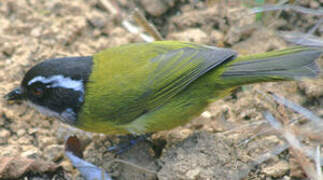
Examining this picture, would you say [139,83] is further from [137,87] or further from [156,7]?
[156,7]

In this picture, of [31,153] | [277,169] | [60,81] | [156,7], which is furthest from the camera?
[156,7]

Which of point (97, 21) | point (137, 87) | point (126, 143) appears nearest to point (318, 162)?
point (137, 87)

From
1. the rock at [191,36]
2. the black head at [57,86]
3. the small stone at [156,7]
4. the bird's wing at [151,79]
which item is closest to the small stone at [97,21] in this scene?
the small stone at [156,7]

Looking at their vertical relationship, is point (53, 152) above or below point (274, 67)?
below

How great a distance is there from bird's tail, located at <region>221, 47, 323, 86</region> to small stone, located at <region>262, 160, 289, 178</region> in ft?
2.49

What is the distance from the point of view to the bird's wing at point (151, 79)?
12.7 feet

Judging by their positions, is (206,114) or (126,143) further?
(206,114)

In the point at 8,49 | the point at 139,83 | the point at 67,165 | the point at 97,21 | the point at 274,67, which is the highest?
the point at 274,67

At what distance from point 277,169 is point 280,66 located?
0.91 metres

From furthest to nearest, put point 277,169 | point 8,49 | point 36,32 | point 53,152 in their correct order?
point 36,32, point 8,49, point 53,152, point 277,169

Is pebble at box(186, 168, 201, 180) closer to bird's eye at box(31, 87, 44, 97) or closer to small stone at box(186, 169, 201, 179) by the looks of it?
small stone at box(186, 169, 201, 179)

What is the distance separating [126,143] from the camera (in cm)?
421

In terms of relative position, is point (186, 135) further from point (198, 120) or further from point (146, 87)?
point (146, 87)

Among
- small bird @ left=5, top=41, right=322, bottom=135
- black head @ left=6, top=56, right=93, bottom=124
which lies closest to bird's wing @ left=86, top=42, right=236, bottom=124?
small bird @ left=5, top=41, right=322, bottom=135
